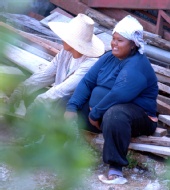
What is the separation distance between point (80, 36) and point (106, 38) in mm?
2182

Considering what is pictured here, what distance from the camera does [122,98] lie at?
3.60 metres

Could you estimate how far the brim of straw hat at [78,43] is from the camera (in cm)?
408

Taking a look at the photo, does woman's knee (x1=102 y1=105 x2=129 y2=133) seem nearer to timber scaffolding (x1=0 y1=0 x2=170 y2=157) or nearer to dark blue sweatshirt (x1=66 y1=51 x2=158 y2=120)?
dark blue sweatshirt (x1=66 y1=51 x2=158 y2=120)

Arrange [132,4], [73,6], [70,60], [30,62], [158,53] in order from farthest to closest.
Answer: [73,6]
[132,4]
[158,53]
[30,62]
[70,60]

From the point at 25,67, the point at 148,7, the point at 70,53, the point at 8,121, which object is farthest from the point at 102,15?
the point at 8,121

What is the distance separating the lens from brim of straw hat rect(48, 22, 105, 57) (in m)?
4.08

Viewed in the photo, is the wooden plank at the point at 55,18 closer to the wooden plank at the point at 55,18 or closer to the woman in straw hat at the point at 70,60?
the wooden plank at the point at 55,18

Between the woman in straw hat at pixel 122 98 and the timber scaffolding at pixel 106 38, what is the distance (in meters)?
0.20

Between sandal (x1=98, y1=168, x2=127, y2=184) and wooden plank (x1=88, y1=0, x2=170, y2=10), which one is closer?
sandal (x1=98, y1=168, x2=127, y2=184)

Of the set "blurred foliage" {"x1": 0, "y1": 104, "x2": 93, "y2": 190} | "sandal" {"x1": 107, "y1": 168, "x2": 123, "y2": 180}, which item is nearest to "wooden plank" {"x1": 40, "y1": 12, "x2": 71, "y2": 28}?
"sandal" {"x1": 107, "y1": 168, "x2": 123, "y2": 180}

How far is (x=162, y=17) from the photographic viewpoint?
6.17 metres

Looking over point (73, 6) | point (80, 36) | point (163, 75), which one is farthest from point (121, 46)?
point (73, 6)

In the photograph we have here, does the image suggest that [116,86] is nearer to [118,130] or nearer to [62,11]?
[118,130]

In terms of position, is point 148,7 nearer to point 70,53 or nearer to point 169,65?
point 169,65
